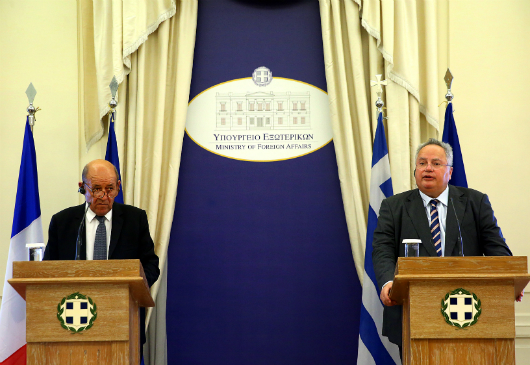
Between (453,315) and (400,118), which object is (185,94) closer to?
(400,118)

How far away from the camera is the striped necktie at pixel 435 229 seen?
11.0 feet

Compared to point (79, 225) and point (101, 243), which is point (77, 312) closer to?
point (101, 243)

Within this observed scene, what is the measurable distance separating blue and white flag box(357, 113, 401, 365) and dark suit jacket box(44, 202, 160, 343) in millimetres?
1502

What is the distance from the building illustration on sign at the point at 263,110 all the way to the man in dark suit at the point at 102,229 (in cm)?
135

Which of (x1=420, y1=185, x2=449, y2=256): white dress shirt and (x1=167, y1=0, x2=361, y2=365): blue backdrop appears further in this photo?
(x1=167, y1=0, x2=361, y2=365): blue backdrop

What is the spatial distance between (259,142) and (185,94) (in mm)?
706

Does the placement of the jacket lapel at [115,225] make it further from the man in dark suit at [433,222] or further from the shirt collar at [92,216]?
the man in dark suit at [433,222]

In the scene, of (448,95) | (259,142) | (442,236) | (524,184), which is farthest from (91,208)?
(524,184)

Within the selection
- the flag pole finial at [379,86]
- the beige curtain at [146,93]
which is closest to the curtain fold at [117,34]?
the beige curtain at [146,93]

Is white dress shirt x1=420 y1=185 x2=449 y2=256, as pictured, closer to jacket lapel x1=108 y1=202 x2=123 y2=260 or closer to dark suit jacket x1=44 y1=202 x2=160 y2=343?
dark suit jacket x1=44 y1=202 x2=160 y2=343

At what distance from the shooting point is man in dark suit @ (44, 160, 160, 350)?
3580 millimetres

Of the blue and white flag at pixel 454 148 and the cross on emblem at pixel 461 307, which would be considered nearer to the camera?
the cross on emblem at pixel 461 307

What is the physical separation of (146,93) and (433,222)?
244 centimetres

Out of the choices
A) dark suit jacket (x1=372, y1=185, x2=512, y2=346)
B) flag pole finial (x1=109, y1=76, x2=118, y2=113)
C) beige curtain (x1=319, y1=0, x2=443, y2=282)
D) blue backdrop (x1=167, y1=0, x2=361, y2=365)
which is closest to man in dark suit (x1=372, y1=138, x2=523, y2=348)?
dark suit jacket (x1=372, y1=185, x2=512, y2=346)
